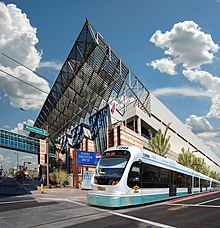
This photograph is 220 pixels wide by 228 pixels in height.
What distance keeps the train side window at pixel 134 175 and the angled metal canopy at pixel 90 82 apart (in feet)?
87.9

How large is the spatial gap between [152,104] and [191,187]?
29727 millimetres

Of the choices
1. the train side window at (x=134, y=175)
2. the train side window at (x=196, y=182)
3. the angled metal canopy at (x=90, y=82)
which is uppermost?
the angled metal canopy at (x=90, y=82)

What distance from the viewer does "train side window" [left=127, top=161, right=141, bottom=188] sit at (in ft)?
47.0

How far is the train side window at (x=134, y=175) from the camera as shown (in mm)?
14320

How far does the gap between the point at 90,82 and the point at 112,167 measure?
3783cm

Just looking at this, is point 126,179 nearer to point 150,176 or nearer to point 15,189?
point 150,176

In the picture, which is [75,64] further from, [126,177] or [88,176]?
[126,177]

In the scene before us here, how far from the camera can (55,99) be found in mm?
62281

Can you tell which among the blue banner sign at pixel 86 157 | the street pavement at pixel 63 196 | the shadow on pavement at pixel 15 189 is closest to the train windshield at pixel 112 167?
the street pavement at pixel 63 196

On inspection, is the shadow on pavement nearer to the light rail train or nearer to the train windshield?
the train windshield

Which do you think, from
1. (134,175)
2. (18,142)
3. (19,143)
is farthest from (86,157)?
(19,143)

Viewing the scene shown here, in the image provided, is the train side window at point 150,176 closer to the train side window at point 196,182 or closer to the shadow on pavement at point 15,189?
the shadow on pavement at point 15,189

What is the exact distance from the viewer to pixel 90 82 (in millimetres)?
51250

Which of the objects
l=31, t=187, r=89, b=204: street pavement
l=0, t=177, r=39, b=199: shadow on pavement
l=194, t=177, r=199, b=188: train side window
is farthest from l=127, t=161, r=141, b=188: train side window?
l=194, t=177, r=199, b=188: train side window
